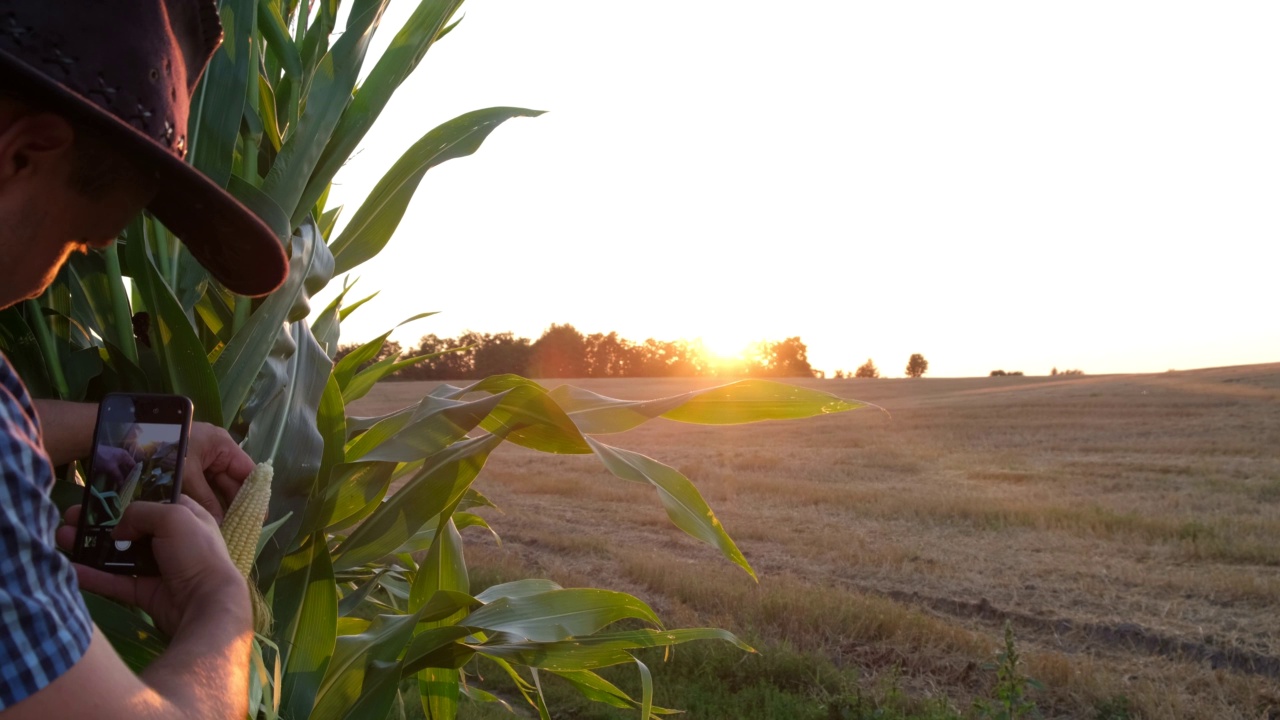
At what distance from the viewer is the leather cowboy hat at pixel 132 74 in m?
0.73

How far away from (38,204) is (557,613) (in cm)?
148

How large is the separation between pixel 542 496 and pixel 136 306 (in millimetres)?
8868

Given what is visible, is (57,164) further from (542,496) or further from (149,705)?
(542,496)

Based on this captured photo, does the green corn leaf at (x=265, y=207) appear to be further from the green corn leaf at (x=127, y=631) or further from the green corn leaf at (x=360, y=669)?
the green corn leaf at (x=360, y=669)

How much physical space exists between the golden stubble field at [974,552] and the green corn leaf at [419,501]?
2326mm

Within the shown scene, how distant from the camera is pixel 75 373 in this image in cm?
151

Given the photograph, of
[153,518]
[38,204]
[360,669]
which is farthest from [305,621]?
[38,204]

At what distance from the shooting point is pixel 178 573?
97cm

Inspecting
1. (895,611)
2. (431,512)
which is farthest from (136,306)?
(895,611)

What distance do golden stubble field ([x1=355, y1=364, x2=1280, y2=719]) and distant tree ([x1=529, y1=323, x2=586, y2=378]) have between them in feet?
106

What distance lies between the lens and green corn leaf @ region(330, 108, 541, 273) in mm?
1886

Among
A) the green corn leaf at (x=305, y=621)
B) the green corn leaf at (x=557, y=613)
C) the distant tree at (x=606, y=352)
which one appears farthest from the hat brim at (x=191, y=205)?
the distant tree at (x=606, y=352)

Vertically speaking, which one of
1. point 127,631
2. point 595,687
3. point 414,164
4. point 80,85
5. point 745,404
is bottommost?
point 595,687

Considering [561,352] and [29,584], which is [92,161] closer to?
[29,584]
